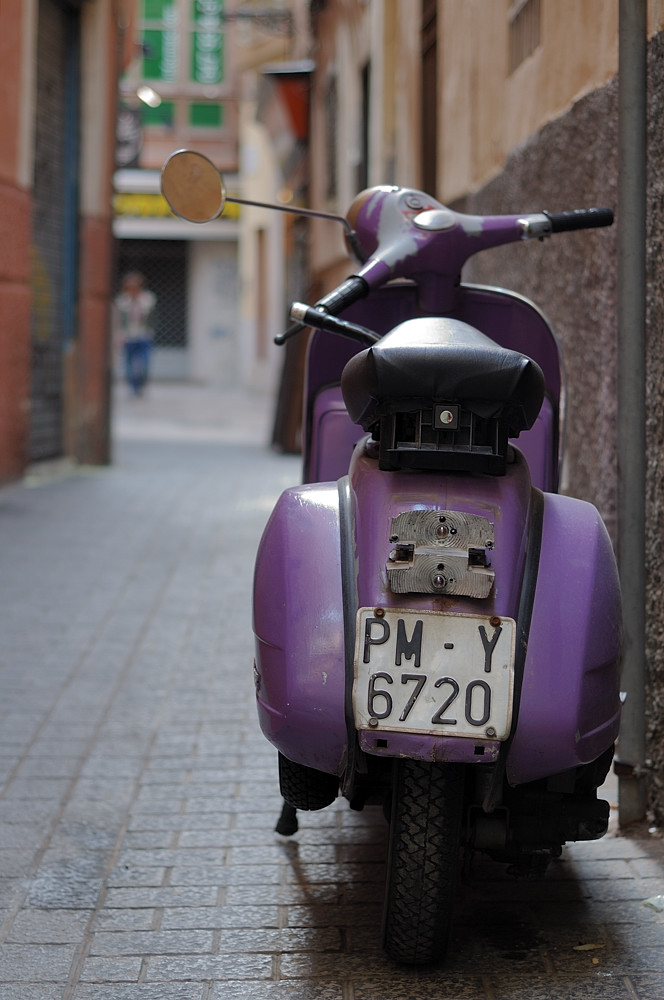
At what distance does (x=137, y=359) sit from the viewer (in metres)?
23.1

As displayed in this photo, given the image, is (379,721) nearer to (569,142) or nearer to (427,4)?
(569,142)

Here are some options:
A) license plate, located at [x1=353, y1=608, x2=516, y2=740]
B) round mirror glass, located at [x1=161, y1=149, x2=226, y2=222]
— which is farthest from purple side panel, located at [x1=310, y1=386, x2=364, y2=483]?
license plate, located at [x1=353, y1=608, x2=516, y2=740]

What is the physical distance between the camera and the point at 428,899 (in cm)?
269

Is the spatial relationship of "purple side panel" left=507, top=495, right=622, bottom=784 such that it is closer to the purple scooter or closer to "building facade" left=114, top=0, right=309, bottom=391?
the purple scooter

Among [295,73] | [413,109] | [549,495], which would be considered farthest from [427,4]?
[295,73]

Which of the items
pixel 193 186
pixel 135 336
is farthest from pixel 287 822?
pixel 135 336

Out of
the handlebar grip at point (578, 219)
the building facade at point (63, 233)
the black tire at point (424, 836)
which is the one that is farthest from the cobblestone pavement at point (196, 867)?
the building facade at point (63, 233)

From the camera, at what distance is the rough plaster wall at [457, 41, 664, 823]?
361 centimetres

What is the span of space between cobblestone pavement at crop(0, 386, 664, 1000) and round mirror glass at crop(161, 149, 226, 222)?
1.63 m

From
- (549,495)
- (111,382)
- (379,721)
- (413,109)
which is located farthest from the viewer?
(111,382)

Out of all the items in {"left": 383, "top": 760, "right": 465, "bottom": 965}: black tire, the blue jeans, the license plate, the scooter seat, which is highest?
the blue jeans

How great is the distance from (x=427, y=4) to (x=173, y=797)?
7.01 meters

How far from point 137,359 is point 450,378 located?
20.9 m

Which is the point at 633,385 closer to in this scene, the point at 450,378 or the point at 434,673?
the point at 450,378
